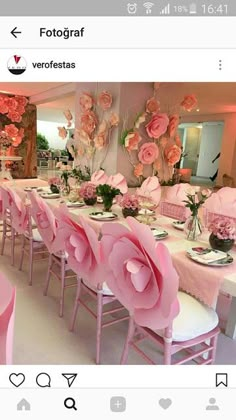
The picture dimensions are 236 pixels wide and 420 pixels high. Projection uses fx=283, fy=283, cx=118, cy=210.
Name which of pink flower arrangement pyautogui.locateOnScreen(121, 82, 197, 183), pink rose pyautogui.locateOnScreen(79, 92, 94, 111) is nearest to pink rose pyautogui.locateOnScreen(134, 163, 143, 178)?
pink flower arrangement pyautogui.locateOnScreen(121, 82, 197, 183)

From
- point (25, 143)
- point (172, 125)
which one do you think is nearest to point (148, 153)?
point (172, 125)

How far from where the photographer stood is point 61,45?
675 mm

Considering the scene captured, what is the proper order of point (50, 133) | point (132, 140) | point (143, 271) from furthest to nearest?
point (50, 133)
point (132, 140)
point (143, 271)

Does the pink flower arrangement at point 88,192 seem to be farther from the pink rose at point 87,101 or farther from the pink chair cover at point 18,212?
the pink rose at point 87,101

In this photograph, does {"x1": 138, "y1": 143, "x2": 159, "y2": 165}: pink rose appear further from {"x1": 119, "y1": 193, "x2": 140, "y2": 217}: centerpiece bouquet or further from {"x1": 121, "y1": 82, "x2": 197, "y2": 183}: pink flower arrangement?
{"x1": 119, "y1": 193, "x2": 140, "y2": 217}: centerpiece bouquet

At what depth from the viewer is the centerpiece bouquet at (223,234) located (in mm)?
1461

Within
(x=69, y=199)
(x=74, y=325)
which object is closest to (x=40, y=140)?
(x=69, y=199)

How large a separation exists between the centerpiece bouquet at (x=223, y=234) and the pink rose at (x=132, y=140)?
7.59ft

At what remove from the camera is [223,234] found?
1.46 metres

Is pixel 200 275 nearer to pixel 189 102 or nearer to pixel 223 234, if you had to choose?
pixel 223 234

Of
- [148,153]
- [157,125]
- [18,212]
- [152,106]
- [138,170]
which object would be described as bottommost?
[18,212]
